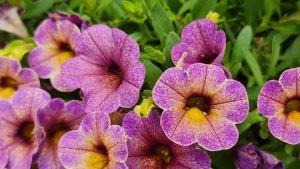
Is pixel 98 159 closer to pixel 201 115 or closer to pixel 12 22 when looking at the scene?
pixel 201 115

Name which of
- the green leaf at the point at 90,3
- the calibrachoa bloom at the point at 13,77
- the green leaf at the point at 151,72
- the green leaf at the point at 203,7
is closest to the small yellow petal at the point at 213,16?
the green leaf at the point at 203,7

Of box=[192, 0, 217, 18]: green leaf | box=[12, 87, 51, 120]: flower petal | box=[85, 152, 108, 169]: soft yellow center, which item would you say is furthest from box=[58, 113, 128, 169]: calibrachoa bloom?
box=[192, 0, 217, 18]: green leaf

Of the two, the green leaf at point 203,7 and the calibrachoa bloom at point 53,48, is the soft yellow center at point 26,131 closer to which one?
the calibrachoa bloom at point 53,48

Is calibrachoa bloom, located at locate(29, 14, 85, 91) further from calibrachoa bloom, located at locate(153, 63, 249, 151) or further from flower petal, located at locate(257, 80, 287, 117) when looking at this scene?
flower petal, located at locate(257, 80, 287, 117)

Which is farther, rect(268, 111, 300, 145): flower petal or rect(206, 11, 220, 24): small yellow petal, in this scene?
rect(206, 11, 220, 24): small yellow petal

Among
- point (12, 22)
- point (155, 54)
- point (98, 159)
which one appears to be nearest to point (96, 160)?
point (98, 159)

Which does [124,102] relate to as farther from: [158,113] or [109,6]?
[109,6]
